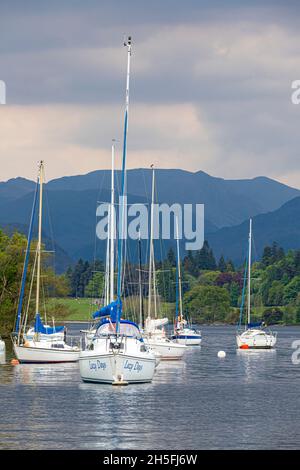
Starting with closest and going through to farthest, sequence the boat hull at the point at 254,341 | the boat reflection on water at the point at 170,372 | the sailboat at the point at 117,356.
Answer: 1. the sailboat at the point at 117,356
2. the boat reflection on water at the point at 170,372
3. the boat hull at the point at 254,341

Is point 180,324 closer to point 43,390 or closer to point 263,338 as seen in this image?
point 263,338

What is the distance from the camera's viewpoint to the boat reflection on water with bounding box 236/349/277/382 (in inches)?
3524

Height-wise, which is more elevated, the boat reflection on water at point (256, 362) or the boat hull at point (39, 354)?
the boat hull at point (39, 354)

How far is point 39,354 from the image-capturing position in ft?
300

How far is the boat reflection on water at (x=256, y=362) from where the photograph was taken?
89500mm

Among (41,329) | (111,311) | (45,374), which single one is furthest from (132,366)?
(41,329)

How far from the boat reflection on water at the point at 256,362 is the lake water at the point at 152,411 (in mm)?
612

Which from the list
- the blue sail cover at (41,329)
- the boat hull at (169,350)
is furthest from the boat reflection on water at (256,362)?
the blue sail cover at (41,329)

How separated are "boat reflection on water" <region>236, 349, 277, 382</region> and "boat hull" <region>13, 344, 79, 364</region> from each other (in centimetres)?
1554

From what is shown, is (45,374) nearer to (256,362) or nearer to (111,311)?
(111,311)

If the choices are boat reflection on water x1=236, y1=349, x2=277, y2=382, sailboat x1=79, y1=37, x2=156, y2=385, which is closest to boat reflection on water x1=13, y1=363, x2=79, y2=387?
sailboat x1=79, y1=37, x2=156, y2=385

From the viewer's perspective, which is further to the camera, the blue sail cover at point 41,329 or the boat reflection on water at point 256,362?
the blue sail cover at point 41,329

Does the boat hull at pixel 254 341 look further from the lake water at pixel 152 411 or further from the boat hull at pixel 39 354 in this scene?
the boat hull at pixel 39 354

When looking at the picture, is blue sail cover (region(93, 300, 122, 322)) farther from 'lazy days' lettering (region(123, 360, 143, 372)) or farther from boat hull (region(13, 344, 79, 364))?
boat hull (region(13, 344, 79, 364))
